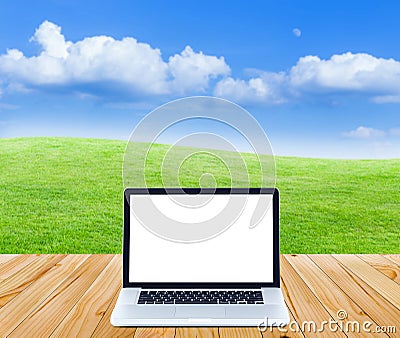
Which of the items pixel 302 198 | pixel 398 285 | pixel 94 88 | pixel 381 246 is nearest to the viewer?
pixel 398 285

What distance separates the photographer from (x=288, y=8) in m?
4.93

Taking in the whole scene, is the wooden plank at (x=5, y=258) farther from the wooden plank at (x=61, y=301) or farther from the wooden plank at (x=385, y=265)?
the wooden plank at (x=385, y=265)

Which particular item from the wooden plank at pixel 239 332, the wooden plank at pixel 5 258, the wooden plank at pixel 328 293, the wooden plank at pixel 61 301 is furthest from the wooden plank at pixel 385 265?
the wooden plank at pixel 5 258

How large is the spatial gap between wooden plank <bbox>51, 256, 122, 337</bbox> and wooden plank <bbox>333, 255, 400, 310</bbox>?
2.20ft

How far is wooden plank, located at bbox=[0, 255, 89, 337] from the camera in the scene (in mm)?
1039

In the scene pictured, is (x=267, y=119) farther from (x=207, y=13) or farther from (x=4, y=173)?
(x=4, y=173)

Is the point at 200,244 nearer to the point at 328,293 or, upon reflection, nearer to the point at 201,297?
the point at 201,297

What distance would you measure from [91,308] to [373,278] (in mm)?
779

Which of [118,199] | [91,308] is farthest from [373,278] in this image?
[118,199]

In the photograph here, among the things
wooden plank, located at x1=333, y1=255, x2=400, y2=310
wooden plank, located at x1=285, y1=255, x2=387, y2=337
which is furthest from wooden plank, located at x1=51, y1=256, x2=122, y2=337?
wooden plank, located at x1=333, y1=255, x2=400, y2=310

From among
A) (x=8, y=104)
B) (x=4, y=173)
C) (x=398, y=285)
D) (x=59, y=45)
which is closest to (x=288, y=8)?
(x=59, y=45)

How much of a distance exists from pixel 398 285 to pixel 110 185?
375 cm

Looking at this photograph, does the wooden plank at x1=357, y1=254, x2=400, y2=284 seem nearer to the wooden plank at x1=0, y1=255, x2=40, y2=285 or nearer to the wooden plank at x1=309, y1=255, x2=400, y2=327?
the wooden plank at x1=309, y1=255, x2=400, y2=327

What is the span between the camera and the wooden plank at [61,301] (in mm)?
993
